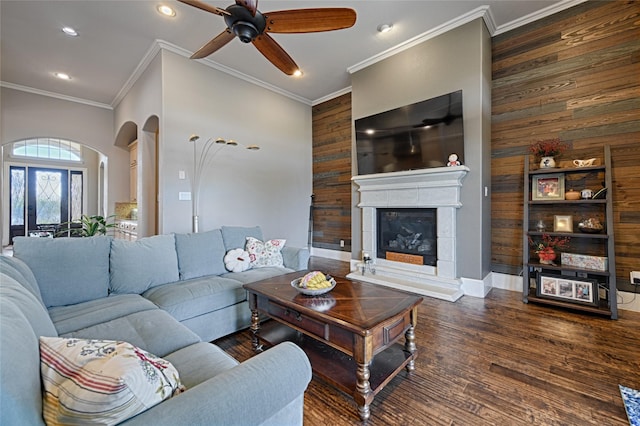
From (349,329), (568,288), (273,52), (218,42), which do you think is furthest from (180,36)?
(568,288)

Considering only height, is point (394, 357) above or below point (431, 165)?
below

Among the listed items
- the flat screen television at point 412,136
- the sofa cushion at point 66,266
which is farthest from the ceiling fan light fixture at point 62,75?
the flat screen television at point 412,136

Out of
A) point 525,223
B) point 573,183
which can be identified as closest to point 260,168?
point 525,223

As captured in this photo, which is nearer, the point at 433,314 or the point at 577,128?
the point at 433,314

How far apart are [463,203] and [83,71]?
6179 mm

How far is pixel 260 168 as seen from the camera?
4.79m

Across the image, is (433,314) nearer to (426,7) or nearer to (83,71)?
(426,7)

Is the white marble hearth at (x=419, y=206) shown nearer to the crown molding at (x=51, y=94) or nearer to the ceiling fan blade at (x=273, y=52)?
the ceiling fan blade at (x=273, y=52)

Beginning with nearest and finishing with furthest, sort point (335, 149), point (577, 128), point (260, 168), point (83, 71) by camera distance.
Result: point (577, 128) < point (83, 71) < point (260, 168) < point (335, 149)

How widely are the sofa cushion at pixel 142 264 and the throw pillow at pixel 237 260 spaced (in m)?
0.49

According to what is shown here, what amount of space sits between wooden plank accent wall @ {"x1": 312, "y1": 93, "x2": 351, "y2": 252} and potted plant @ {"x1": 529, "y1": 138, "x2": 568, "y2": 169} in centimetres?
290

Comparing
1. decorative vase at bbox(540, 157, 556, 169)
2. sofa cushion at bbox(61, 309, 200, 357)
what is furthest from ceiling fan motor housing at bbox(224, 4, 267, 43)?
decorative vase at bbox(540, 157, 556, 169)

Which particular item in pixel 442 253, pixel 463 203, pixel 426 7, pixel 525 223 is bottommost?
pixel 442 253

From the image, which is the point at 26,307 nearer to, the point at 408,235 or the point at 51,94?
the point at 408,235
